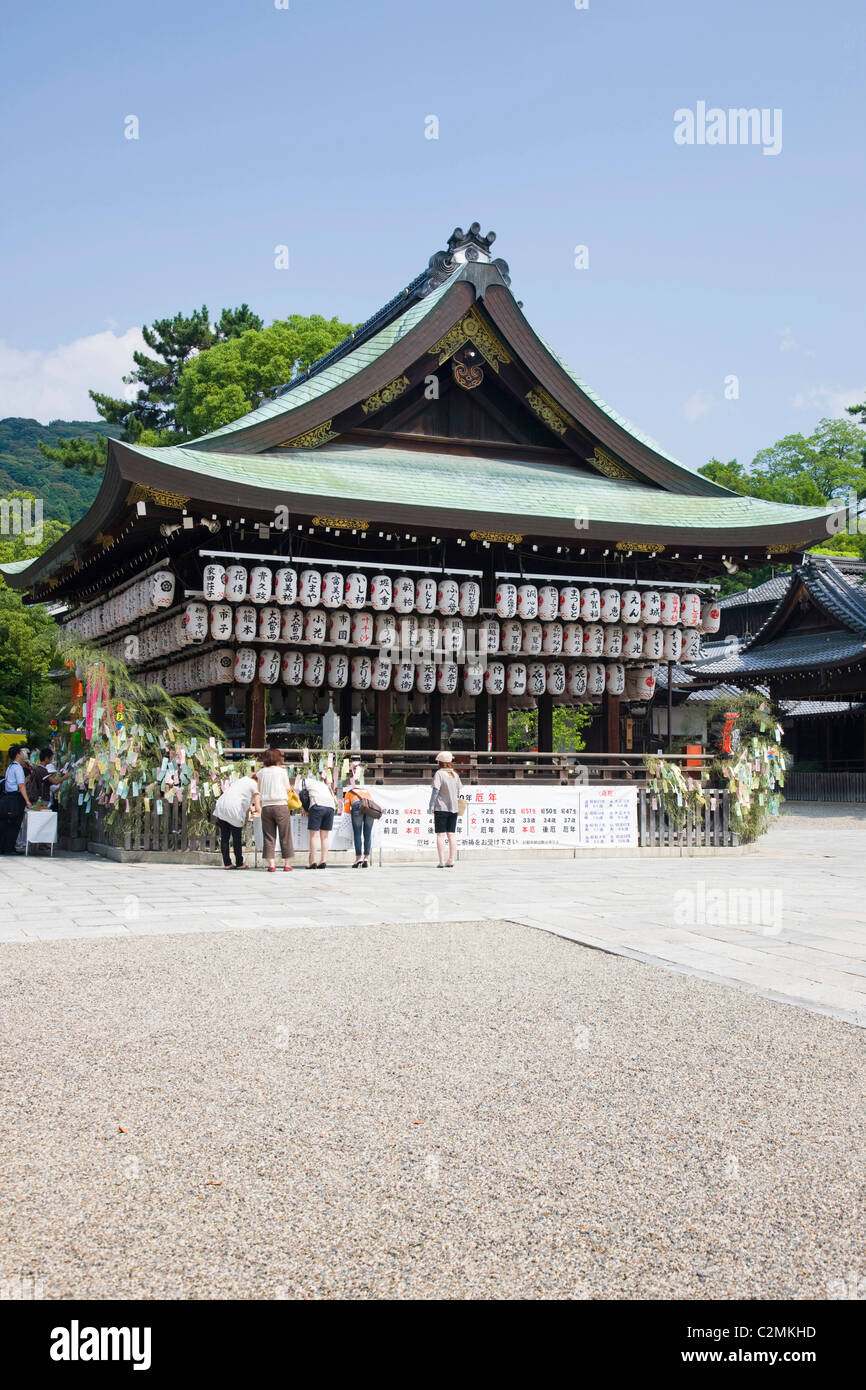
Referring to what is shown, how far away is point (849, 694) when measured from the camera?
36969mm

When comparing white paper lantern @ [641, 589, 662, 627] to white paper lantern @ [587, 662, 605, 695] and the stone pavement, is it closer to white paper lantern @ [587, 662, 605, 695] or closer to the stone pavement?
white paper lantern @ [587, 662, 605, 695]

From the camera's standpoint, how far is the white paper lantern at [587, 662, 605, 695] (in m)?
23.0

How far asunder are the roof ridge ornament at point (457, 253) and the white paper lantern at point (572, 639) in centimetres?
793

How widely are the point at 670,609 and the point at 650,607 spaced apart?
46 centimetres

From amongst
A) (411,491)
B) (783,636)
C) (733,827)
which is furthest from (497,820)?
(783,636)

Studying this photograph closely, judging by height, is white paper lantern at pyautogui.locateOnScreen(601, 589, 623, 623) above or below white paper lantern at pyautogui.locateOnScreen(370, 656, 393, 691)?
above

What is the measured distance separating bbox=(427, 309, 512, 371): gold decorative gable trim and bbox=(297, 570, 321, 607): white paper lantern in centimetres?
576

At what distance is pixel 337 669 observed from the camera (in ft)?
68.6

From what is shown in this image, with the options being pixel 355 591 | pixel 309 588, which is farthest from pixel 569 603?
pixel 309 588

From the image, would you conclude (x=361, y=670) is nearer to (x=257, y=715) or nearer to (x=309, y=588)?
(x=257, y=715)

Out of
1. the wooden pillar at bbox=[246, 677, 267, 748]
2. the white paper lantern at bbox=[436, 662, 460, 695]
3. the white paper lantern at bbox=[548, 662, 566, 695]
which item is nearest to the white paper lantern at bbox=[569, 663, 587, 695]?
the white paper lantern at bbox=[548, 662, 566, 695]

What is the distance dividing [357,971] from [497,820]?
1054 centimetres

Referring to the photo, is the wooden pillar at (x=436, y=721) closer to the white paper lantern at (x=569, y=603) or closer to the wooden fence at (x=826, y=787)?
the white paper lantern at (x=569, y=603)

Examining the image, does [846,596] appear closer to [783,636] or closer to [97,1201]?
[783,636]
